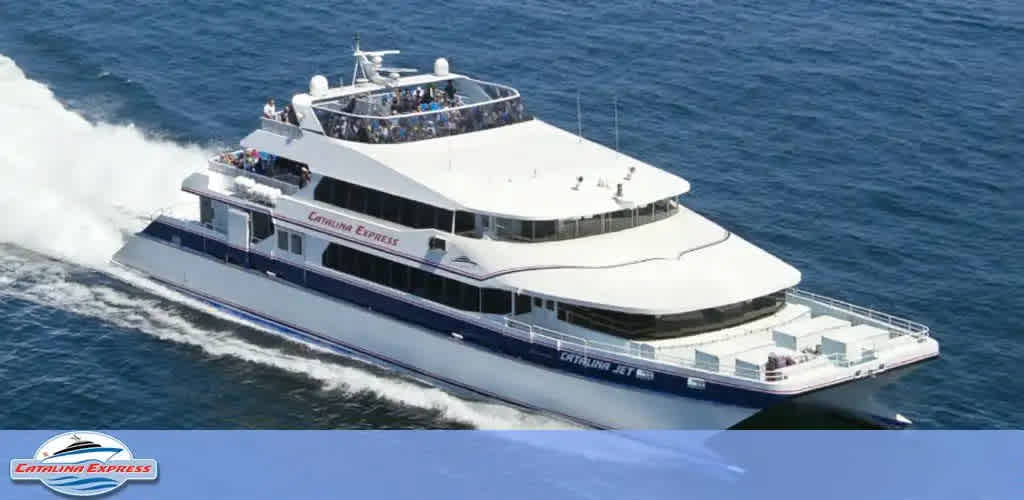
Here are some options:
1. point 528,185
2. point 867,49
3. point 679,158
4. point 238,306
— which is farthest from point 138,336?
point 867,49

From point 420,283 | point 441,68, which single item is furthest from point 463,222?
point 441,68

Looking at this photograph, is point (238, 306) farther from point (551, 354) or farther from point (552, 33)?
point (552, 33)

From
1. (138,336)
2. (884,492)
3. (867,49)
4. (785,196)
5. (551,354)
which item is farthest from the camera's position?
(867,49)

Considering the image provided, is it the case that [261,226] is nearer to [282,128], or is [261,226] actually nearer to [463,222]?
[282,128]

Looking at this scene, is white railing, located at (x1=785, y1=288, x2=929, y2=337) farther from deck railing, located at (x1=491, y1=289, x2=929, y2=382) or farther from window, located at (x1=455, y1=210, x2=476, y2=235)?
window, located at (x1=455, y1=210, x2=476, y2=235)

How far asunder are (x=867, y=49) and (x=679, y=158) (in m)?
14.0

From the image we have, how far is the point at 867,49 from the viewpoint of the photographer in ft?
225

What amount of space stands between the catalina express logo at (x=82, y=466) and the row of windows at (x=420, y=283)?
9.42 meters

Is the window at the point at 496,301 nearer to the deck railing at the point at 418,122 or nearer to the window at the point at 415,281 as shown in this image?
the window at the point at 415,281

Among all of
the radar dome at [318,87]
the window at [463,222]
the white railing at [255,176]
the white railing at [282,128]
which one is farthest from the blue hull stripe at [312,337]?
the radar dome at [318,87]

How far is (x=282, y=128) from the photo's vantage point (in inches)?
1880

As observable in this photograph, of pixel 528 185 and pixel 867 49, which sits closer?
pixel 528 185

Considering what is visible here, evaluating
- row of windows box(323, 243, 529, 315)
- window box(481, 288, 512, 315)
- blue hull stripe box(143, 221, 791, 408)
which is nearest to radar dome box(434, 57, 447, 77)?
row of windows box(323, 243, 529, 315)

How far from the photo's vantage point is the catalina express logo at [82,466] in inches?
1415
